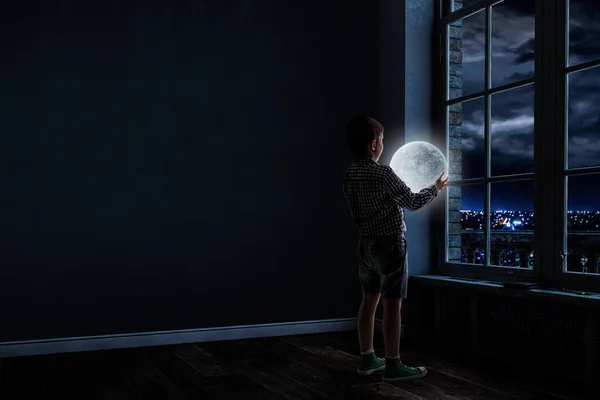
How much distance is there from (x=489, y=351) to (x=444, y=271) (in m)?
0.64

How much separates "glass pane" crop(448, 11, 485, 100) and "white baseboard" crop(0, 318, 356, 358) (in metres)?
1.71

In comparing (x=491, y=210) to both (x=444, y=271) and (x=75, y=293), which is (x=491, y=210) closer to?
(x=444, y=271)

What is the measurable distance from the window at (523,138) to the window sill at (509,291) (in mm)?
141

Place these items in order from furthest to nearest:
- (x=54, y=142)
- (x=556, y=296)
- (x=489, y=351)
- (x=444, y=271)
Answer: (x=444, y=271)
(x=54, y=142)
(x=489, y=351)
(x=556, y=296)

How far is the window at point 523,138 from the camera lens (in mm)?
2805

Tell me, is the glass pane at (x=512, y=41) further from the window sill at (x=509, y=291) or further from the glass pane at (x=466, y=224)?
the window sill at (x=509, y=291)

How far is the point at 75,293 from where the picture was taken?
340cm

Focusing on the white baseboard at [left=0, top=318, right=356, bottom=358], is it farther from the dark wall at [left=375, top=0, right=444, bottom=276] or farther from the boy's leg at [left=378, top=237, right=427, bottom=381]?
the boy's leg at [left=378, top=237, right=427, bottom=381]

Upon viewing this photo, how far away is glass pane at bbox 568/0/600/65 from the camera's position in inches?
110

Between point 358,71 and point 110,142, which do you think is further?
point 358,71

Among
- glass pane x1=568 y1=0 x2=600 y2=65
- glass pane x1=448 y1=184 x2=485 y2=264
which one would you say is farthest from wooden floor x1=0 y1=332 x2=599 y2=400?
glass pane x1=568 y1=0 x2=600 y2=65

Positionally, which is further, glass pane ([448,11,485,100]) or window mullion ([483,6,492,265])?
glass pane ([448,11,485,100])

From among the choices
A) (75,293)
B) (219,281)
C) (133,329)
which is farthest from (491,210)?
(75,293)

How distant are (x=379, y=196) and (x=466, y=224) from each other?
1.13 m
